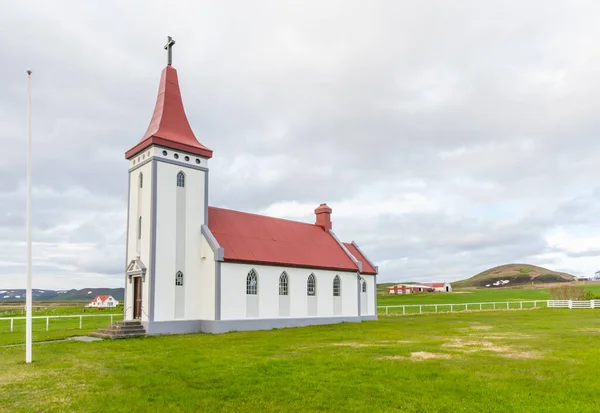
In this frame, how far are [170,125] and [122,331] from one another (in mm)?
11544

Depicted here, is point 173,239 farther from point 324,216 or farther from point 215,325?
point 324,216

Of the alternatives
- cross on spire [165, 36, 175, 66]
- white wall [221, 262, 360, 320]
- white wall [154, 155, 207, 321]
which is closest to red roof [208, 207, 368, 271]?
white wall [221, 262, 360, 320]

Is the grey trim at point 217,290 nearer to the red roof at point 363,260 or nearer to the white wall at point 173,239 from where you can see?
the white wall at point 173,239

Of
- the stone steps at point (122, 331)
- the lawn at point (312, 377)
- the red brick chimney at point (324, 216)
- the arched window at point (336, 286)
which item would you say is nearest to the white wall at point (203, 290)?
the stone steps at point (122, 331)

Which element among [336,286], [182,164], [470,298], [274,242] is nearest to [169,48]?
[182,164]

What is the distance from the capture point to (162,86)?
2805 centimetres

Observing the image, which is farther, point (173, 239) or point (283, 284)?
point (283, 284)

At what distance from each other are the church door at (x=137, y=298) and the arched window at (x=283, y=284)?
27.6ft

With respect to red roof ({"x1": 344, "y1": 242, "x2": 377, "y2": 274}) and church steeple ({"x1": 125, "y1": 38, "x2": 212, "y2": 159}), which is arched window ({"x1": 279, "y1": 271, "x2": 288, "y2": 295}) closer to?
church steeple ({"x1": 125, "y1": 38, "x2": 212, "y2": 159})

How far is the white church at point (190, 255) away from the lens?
24656mm

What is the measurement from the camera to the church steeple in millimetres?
25703

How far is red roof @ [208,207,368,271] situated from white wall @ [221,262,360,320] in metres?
0.50

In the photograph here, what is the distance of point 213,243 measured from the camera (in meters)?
25.8

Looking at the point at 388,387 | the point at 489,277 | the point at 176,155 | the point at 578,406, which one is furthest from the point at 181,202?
the point at 489,277
